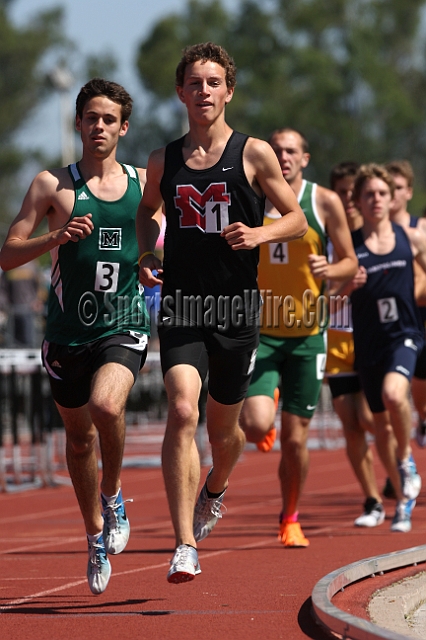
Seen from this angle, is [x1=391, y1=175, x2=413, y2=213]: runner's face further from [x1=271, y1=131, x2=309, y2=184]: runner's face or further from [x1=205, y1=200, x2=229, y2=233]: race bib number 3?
[x1=205, y1=200, x2=229, y2=233]: race bib number 3

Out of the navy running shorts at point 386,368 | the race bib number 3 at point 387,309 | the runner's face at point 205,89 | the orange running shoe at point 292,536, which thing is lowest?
the orange running shoe at point 292,536

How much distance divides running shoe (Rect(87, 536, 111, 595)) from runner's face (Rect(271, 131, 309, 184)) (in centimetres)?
327

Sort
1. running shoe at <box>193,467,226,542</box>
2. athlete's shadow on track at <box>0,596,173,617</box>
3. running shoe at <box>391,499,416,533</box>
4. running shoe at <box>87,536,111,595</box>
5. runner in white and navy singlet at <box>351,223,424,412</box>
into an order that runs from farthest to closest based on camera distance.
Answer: runner in white and navy singlet at <box>351,223,424,412</box>
running shoe at <box>391,499,416,533</box>
running shoe at <box>193,467,226,542</box>
running shoe at <box>87,536,111,595</box>
athlete's shadow on track at <box>0,596,173,617</box>

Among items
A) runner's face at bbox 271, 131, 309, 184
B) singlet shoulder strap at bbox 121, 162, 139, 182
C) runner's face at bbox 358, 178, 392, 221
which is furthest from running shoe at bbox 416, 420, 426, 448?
singlet shoulder strap at bbox 121, 162, 139, 182

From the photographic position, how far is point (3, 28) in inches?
2500

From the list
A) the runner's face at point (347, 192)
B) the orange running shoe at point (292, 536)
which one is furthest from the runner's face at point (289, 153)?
the orange running shoe at point (292, 536)

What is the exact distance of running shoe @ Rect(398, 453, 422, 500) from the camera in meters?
8.91

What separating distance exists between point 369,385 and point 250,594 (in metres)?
3.68

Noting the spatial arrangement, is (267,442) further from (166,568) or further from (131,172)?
(131,172)

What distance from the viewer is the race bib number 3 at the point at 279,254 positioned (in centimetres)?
830

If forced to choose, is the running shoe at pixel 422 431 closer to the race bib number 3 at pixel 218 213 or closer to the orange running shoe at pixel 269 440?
the orange running shoe at pixel 269 440

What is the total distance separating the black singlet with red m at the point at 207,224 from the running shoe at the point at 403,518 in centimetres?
321

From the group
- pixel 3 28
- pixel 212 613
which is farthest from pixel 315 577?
pixel 3 28

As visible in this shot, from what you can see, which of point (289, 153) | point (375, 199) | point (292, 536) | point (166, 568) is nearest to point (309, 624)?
point (166, 568)
